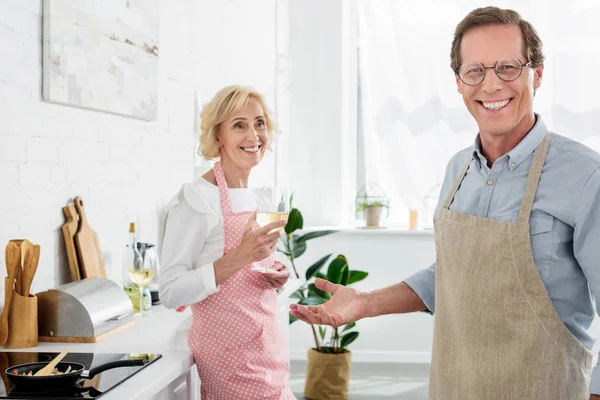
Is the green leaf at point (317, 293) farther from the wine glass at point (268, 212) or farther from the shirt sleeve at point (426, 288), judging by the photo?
the shirt sleeve at point (426, 288)

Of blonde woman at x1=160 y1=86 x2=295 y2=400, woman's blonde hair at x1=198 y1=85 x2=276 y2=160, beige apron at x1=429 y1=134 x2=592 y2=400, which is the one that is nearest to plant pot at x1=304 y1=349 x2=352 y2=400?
blonde woman at x1=160 y1=86 x2=295 y2=400

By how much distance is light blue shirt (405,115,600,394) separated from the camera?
144 cm

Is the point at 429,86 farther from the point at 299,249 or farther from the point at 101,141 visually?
the point at 101,141

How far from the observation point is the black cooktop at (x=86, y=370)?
5.02 feet

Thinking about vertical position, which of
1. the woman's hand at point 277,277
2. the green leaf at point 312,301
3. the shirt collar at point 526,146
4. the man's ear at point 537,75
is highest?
the man's ear at point 537,75

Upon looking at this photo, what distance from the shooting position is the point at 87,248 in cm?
235

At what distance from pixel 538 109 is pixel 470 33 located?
12.2ft

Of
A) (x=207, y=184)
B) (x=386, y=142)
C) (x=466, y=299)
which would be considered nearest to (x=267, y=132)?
(x=207, y=184)

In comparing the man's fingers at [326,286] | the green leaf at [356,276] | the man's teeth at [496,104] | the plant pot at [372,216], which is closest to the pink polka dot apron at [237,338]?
the man's fingers at [326,286]

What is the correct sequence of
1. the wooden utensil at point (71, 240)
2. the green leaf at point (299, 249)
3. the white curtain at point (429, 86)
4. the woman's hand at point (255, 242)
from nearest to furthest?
the woman's hand at point (255, 242) → the wooden utensil at point (71, 240) → the green leaf at point (299, 249) → the white curtain at point (429, 86)

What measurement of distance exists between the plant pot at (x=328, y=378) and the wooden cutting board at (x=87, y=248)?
2056mm

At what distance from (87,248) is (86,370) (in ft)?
2.28

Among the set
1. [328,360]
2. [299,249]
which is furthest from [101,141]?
[328,360]

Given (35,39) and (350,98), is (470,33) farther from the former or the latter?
(350,98)
